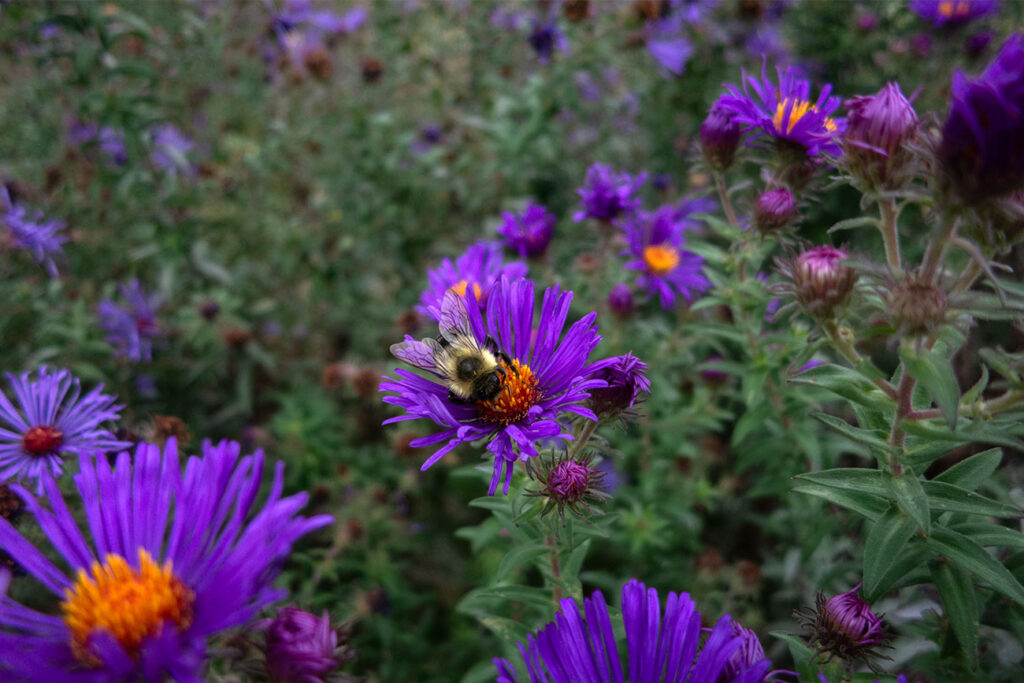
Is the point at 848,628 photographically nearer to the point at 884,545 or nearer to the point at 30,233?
the point at 884,545

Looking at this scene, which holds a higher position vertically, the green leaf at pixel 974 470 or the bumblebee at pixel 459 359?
the bumblebee at pixel 459 359

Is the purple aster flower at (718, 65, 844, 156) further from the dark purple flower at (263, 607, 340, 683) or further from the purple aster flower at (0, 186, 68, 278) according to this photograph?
the purple aster flower at (0, 186, 68, 278)

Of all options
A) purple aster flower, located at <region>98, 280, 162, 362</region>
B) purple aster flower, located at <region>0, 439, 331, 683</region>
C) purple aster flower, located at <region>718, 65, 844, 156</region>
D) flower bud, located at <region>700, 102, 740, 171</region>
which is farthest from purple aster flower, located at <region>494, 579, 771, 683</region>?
purple aster flower, located at <region>98, 280, 162, 362</region>

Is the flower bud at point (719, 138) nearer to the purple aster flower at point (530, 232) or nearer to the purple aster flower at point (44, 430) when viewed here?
the purple aster flower at point (530, 232)

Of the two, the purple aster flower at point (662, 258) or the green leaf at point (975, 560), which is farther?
the purple aster flower at point (662, 258)

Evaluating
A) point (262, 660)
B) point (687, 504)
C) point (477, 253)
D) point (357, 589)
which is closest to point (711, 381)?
point (687, 504)

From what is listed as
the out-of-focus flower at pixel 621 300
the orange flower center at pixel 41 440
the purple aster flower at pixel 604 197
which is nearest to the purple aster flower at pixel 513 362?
the out-of-focus flower at pixel 621 300

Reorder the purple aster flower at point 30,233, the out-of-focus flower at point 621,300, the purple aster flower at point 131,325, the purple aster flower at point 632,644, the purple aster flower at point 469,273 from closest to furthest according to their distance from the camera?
the purple aster flower at point 632,644 → the purple aster flower at point 469,273 → the out-of-focus flower at point 621,300 → the purple aster flower at point 30,233 → the purple aster flower at point 131,325
